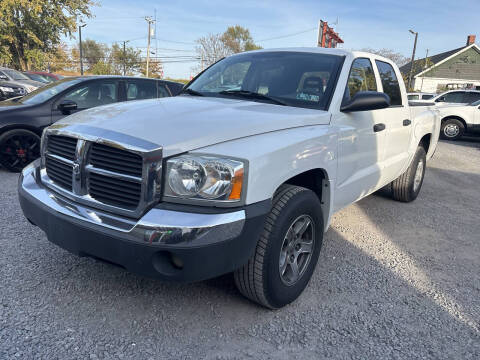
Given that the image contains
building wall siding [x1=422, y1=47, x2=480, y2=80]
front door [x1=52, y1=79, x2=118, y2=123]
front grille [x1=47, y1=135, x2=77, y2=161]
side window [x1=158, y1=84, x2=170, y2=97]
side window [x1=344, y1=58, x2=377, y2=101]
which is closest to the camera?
front grille [x1=47, y1=135, x2=77, y2=161]

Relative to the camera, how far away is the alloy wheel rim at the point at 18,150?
5363 millimetres

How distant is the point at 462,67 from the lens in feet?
135

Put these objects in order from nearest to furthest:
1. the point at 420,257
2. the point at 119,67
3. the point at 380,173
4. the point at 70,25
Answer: the point at 420,257, the point at 380,173, the point at 70,25, the point at 119,67

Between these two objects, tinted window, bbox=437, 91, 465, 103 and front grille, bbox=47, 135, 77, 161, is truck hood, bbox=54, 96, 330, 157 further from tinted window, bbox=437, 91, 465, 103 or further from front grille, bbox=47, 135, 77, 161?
tinted window, bbox=437, 91, 465, 103

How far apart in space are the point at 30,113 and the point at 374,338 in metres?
5.41

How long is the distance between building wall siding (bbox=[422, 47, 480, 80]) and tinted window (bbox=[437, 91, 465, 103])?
31.2 metres

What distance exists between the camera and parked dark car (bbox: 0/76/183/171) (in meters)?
5.35

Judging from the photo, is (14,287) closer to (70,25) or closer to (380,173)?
(380,173)

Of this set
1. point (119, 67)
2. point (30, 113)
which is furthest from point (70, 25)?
point (119, 67)

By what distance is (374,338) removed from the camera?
2.23 m

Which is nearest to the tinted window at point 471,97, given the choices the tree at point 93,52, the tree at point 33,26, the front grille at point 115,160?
the front grille at point 115,160

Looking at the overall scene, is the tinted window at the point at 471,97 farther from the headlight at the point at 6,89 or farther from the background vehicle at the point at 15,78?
the background vehicle at the point at 15,78

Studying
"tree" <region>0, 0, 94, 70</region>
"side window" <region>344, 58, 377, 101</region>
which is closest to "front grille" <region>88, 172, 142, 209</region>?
"side window" <region>344, 58, 377, 101</region>

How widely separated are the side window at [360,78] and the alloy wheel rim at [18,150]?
466cm
